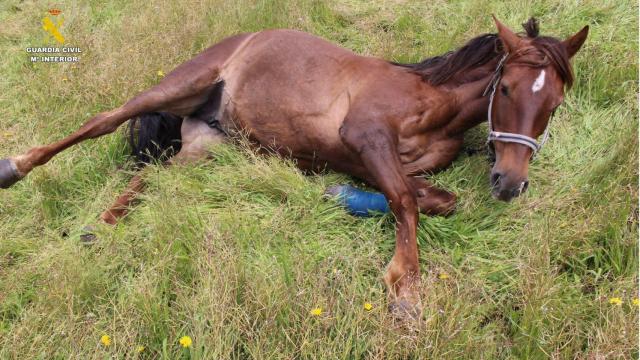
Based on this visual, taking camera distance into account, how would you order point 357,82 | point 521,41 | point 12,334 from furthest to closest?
point 357,82
point 521,41
point 12,334

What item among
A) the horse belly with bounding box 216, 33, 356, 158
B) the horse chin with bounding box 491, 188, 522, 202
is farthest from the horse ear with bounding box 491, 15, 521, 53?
the horse belly with bounding box 216, 33, 356, 158

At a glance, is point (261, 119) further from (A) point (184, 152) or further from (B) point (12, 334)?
(B) point (12, 334)

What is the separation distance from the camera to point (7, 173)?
3.81 m

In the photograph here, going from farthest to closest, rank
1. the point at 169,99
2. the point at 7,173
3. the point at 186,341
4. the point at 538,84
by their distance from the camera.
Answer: the point at 169,99, the point at 7,173, the point at 538,84, the point at 186,341

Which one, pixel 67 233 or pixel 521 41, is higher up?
A: pixel 521 41

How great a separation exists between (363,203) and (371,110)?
2.33 ft

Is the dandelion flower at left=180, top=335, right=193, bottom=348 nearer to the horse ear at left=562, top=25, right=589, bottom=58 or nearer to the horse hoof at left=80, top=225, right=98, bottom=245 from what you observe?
the horse hoof at left=80, top=225, right=98, bottom=245

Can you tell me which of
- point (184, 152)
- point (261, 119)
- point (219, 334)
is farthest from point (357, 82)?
point (219, 334)

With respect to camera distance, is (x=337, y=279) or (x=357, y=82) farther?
(x=357, y=82)

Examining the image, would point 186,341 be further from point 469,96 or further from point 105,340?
point 469,96

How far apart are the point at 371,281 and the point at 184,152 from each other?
2176 millimetres

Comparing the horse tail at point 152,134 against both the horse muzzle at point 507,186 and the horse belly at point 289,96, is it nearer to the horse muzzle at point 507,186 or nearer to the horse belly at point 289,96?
the horse belly at point 289,96

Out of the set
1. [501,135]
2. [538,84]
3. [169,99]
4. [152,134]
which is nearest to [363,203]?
[501,135]

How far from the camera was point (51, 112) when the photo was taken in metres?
4.76
